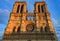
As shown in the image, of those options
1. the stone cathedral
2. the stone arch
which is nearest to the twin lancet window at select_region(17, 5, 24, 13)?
the stone cathedral

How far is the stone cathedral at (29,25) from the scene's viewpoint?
36.1m

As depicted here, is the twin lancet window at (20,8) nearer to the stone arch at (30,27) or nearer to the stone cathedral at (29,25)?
the stone cathedral at (29,25)

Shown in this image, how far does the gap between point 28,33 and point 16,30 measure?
165 inches

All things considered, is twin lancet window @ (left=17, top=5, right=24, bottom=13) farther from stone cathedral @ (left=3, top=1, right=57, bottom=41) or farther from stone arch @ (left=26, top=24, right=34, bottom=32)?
stone arch @ (left=26, top=24, right=34, bottom=32)

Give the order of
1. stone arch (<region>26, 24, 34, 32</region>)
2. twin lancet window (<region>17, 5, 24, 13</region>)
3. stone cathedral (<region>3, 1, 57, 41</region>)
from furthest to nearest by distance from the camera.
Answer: twin lancet window (<region>17, 5, 24, 13</region>)
stone arch (<region>26, 24, 34, 32</region>)
stone cathedral (<region>3, 1, 57, 41</region>)

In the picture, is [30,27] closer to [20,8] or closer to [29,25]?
[29,25]

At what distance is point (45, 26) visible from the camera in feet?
131

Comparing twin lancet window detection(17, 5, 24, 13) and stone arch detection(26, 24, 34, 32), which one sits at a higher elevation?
twin lancet window detection(17, 5, 24, 13)

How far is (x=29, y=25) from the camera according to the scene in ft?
133

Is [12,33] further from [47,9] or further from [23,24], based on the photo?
[47,9]

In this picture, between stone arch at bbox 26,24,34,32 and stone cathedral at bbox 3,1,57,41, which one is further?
stone arch at bbox 26,24,34,32

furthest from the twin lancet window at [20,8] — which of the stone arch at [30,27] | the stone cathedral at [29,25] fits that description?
the stone arch at [30,27]

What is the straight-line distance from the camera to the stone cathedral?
3609cm

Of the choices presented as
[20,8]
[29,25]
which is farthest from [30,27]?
[20,8]
